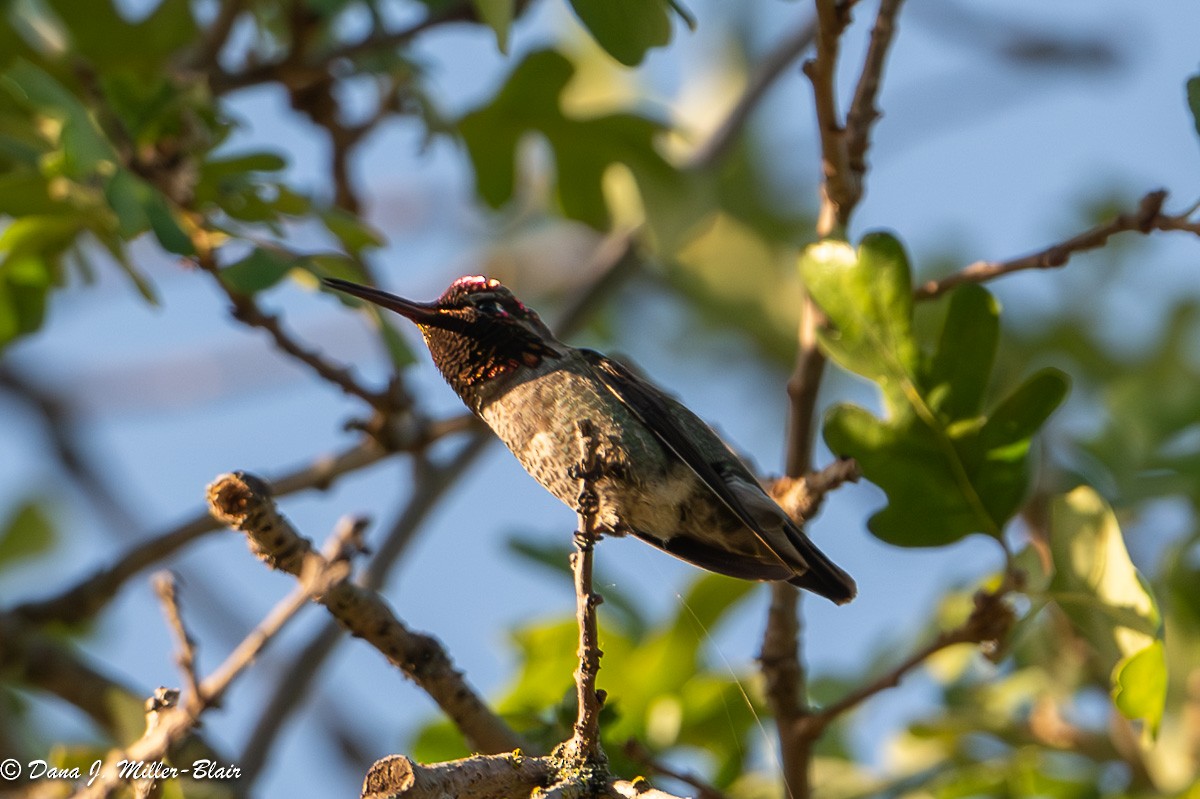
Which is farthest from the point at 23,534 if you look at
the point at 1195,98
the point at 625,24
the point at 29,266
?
the point at 1195,98

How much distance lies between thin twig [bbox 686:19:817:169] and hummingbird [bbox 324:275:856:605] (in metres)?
1.80

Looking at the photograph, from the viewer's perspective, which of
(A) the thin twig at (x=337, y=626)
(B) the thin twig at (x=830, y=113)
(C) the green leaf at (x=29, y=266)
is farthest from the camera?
(A) the thin twig at (x=337, y=626)

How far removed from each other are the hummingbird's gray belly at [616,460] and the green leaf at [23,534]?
10.4 ft

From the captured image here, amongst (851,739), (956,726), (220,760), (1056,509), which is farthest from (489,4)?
(851,739)

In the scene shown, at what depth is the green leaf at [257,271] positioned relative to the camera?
277 cm

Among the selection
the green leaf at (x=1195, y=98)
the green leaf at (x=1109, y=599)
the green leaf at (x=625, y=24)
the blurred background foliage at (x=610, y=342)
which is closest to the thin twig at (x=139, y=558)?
the blurred background foliage at (x=610, y=342)

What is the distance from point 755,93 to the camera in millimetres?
4660

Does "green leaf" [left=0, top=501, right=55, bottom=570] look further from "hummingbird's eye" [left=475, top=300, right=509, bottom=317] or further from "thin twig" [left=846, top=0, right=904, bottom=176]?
"thin twig" [left=846, top=0, right=904, bottom=176]

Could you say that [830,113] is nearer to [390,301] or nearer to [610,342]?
[390,301]

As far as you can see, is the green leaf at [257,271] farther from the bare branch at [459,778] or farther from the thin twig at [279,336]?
the bare branch at [459,778]

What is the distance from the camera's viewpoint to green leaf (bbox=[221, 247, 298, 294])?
2766mm

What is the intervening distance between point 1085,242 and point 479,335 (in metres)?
1.18

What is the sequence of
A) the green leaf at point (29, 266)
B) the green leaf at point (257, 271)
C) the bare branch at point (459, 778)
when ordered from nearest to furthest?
the bare branch at point (459, 778) → the green leaf at point (257, 271) → the green leaf at point (29, 266)

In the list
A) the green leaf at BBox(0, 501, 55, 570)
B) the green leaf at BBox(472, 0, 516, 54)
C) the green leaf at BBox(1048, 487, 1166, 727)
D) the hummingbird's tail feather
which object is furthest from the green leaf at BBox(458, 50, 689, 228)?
the green leaf at BBox(0, 501, 55, 570)
